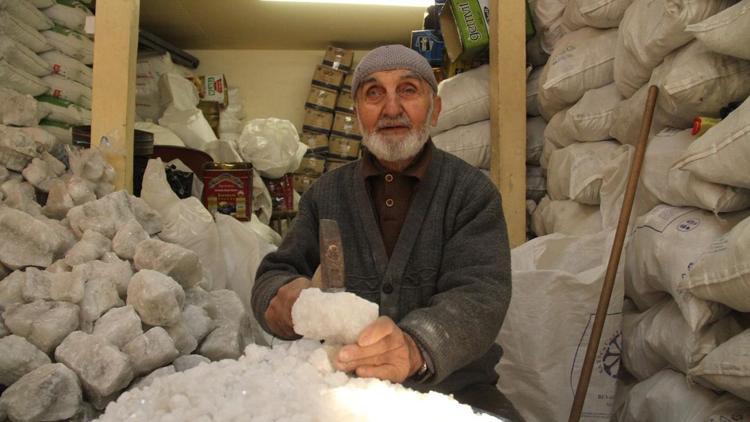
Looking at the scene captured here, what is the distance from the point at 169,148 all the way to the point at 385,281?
2.46 m

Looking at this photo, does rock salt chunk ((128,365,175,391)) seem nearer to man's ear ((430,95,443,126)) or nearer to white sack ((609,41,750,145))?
man's ear ((430,95,443,126))

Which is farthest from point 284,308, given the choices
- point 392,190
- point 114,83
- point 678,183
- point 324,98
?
point 324,98

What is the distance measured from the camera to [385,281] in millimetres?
1477

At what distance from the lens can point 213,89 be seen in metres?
5.00

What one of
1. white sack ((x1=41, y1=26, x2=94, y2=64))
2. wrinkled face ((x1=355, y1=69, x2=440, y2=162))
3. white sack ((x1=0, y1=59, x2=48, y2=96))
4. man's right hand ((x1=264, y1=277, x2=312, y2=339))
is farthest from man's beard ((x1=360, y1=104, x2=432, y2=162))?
white sack ((x1=41, y1=26, x2=94, y2=64))

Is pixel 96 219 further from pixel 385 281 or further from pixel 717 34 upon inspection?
pixel 717 34

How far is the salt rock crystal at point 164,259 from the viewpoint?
6.10 ft

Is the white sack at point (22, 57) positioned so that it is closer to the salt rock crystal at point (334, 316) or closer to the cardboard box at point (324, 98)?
the cardboard box at point (324, 98)

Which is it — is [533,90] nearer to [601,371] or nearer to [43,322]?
[601,371]

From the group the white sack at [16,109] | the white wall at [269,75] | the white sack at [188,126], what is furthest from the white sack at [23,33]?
the white wall at [269,75]

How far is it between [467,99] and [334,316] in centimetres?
195

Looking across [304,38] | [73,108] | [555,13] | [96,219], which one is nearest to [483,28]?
[555,13]

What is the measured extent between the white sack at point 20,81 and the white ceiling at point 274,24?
1.45 m

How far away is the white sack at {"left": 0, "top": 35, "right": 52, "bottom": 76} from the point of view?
289 centimetres
